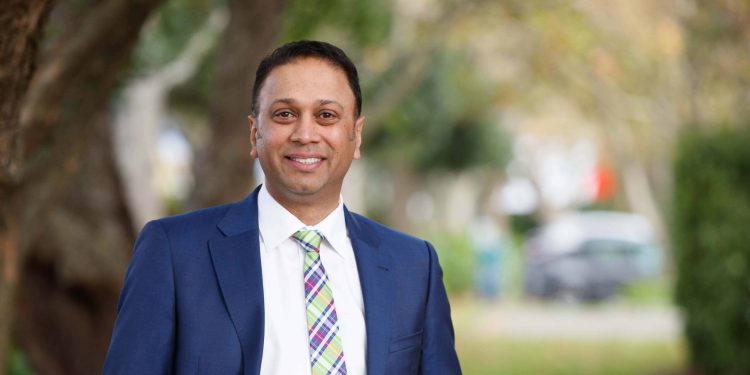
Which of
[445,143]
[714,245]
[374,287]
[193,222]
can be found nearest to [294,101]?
[193,222]

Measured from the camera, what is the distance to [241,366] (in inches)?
104

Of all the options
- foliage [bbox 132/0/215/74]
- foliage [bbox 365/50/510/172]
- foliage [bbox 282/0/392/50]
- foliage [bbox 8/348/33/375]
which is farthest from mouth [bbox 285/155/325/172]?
foliage [bbox 365/50/510/172]

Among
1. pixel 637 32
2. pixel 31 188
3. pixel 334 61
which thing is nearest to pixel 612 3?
pixel 637 32

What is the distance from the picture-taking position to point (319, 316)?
8.96 ft

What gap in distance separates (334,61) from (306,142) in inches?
8.9

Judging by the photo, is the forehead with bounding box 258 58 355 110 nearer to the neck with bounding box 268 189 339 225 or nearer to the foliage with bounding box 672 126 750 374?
the neck with bounding box 268 189 339 225

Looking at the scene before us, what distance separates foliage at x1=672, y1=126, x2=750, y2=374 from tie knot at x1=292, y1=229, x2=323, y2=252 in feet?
28.0

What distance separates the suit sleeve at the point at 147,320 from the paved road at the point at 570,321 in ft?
46.5

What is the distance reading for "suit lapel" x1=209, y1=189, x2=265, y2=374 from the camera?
2.64 meters

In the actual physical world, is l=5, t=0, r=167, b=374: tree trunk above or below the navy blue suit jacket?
above

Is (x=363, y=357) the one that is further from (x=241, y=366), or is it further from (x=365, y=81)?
(x=365, y=81)

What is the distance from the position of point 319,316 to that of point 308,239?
0.65ft

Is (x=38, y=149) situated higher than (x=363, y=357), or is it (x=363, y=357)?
(x=38, y=149)

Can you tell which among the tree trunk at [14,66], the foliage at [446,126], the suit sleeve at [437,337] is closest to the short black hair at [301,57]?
the suit sleeve at [437,337]
